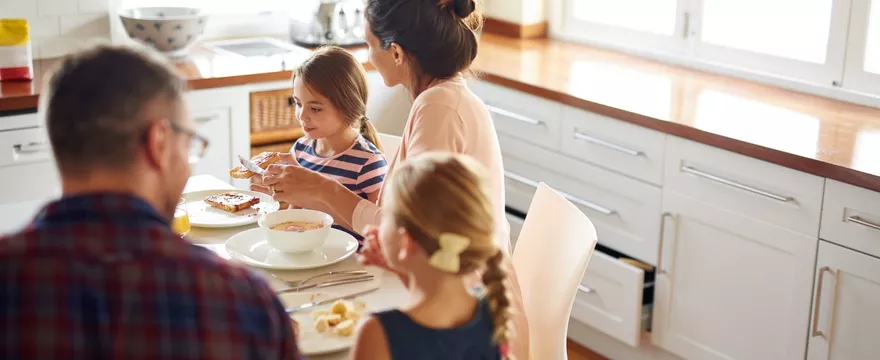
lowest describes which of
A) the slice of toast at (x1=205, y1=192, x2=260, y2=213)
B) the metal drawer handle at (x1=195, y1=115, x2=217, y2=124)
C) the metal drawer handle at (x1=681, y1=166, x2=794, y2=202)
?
the metal drawer handle at (x1=681, y1=166, x2=794, y2=202)

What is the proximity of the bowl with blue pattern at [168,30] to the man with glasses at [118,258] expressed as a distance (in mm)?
2414

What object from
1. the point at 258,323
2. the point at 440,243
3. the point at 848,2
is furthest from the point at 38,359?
the point at 848,2

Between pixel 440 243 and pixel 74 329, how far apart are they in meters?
0.50

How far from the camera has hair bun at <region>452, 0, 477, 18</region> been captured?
6.70 ft

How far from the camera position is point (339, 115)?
7.82ft

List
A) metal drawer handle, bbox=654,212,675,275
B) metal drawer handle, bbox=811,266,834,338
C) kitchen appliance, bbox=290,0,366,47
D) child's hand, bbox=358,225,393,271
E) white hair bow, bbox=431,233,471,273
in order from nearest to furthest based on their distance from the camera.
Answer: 1. white hair bow, bbox=431,233,471,273
2. child's hand, bbox=358,225,393,271
3. metal drawer handle, bbox=811,266,834,338
4. metal drawer handle, bbox=654,212,675,275
5. kitchen appliance, bbox=290,0,366,47

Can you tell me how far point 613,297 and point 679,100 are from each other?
2.00 ft

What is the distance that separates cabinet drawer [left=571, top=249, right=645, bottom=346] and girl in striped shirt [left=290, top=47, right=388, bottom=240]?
0.94m

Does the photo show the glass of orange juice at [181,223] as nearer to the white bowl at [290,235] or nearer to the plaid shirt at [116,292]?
the white bowl at [290,235]

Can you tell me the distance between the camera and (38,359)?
0.98 metres

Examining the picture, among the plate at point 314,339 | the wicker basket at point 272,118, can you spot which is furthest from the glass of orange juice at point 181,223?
the wicker basket at point 272,118

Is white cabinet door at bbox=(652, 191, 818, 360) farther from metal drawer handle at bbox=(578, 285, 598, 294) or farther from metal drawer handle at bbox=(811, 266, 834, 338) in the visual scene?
metal drawer handle at bbox=(578, 285, 598, 294)

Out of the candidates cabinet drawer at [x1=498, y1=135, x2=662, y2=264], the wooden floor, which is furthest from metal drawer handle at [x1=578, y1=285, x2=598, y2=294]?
the wooden floor

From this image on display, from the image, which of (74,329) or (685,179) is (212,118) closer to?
(685,179)
